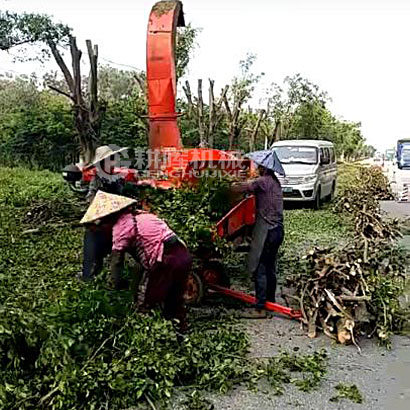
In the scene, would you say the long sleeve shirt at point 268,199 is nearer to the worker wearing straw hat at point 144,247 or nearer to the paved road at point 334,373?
the paved road at point 334,373

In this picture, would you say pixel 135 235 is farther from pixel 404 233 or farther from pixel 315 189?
pixel 315 189

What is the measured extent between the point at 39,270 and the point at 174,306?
385 cm

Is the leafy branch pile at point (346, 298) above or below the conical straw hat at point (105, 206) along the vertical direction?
below

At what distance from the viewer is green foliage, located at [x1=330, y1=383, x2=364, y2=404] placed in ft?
15.9

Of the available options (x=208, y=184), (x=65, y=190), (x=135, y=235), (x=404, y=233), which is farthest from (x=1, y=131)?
(x=135, y=235)

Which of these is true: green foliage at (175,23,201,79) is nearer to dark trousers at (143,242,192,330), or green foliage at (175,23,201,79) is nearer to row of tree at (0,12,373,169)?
row of tree at (0,12,373,169)

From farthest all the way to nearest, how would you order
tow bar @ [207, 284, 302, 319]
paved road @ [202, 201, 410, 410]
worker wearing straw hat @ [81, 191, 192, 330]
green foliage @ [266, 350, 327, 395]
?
tow bar @ [207, 284, 302, 319]
worker wearing straw hat @ [81, 191, 192, 330]
green foliage @ [266, 350, 327, 395]
paved road @ [202, 201, 410, 410]

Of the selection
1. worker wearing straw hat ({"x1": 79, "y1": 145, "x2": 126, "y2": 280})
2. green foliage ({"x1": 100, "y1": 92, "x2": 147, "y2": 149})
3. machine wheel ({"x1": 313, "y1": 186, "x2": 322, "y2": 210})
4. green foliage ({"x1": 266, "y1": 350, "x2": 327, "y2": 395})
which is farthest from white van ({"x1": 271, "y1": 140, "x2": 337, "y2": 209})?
green foliage ({"x1": 266, "y1": 350, "x2": 327, "y2": 395})

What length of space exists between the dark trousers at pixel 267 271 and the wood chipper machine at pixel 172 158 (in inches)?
5.6

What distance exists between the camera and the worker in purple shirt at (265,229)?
689cm

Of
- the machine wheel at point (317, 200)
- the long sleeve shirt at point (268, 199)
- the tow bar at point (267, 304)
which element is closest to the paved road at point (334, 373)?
the tow bar at point (267, 304)

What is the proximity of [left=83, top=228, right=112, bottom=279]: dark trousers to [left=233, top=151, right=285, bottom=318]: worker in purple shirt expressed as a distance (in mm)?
1605

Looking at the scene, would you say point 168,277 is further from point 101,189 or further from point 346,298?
point 101,189

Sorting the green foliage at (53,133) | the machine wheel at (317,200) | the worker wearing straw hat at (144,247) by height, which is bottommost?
the machine wheel at (317,200)
